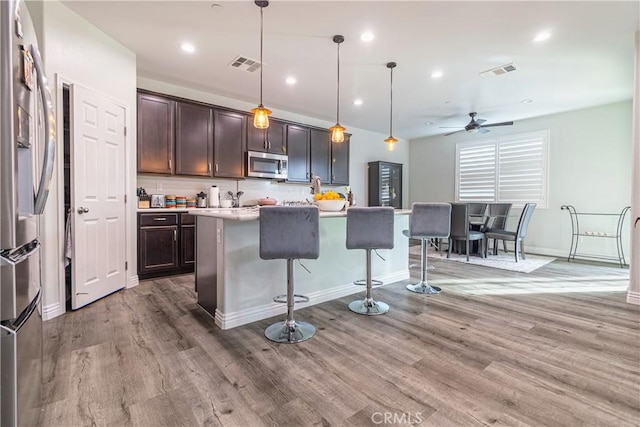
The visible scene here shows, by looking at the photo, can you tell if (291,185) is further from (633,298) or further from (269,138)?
(633,298)

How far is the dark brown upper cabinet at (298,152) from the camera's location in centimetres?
557

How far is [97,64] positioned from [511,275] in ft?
18.6

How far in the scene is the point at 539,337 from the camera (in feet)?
7.57

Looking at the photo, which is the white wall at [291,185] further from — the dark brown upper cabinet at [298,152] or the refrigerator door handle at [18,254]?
the refrigerator door handle at [18,254]

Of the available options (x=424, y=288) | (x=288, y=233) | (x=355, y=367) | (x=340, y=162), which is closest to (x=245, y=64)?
(x=288, y=233)

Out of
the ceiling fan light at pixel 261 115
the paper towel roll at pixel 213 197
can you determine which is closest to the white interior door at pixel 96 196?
the paper towel roll at pixel 213 197

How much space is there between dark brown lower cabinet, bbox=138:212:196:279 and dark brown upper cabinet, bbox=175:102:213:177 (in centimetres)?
73

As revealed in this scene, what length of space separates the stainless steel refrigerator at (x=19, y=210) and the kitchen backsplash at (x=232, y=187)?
3.19m

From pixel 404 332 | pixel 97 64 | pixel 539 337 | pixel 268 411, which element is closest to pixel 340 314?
pixel 404 332

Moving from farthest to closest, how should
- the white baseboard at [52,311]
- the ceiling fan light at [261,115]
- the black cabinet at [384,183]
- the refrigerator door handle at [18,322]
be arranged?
the black cabinet at [384,183] < the ceiling fan light at [261,115] < the white baseboard at [52,311] < the refrigerator door handle at [18,322]

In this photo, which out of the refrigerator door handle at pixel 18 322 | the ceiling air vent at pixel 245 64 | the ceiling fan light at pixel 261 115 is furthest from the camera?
the ceiling air vent at pixel 245 64

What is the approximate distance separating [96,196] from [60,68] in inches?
46.8

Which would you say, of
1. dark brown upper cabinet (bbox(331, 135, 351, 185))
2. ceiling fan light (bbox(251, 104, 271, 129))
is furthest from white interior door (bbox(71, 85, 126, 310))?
dark brown upper cabinet (bbox(331, 135, 351, 185))

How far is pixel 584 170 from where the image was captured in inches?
218
